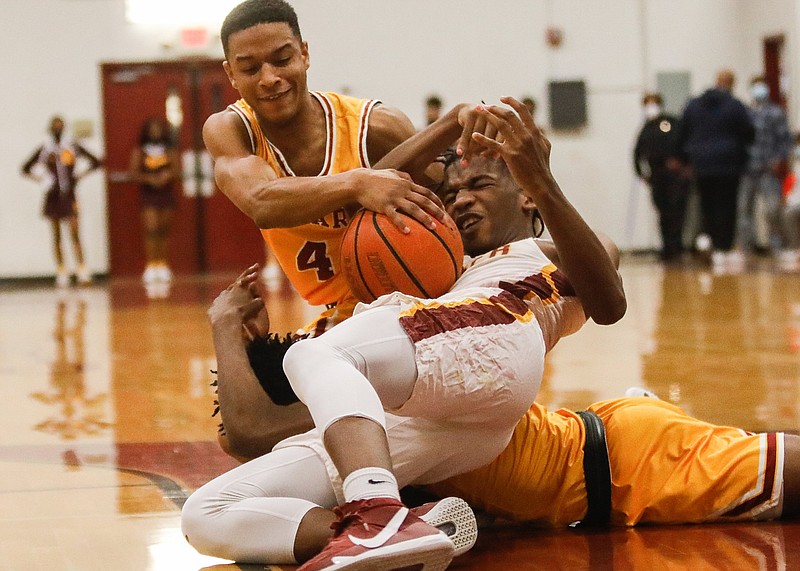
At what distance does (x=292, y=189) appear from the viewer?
290 centimetres

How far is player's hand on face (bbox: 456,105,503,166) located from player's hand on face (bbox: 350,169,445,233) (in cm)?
17

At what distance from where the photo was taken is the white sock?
222cm

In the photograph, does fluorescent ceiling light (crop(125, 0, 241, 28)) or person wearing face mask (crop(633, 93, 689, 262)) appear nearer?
person wearing face mask (crop(633, 93, 689, 262))

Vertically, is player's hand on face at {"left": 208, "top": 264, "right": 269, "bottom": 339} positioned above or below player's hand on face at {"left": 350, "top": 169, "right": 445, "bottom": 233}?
below

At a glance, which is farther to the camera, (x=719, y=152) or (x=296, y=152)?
(x=719, y=152)

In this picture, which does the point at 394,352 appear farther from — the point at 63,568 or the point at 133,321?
the point at 133,321

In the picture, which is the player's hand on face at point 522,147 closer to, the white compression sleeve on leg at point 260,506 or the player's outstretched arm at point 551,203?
the player's outstretched arm at point 551,203

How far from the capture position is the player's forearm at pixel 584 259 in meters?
2.63

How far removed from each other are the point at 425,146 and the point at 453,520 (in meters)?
1.06

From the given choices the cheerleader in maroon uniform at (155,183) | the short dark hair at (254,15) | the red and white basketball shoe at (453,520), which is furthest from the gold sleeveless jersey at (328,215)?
the cheerleader in maroon uniform at (155,183)

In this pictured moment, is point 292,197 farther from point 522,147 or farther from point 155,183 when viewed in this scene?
point 155,183

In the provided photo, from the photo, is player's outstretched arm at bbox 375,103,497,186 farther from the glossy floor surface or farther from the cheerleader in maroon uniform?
the cheerleader in maroon uniform

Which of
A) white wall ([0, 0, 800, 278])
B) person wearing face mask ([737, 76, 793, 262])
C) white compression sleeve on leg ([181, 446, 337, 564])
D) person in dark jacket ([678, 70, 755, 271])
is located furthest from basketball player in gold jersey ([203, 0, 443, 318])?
white wall ([0, 0, 800, 278])

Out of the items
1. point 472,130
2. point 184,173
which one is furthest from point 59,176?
point 472,130
